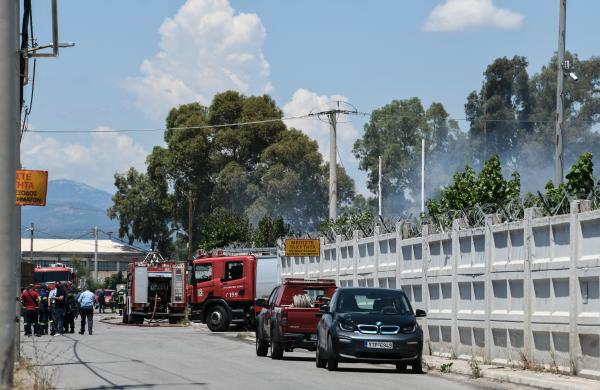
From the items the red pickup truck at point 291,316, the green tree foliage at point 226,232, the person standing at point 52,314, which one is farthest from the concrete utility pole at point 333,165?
the green tree foliage at point 226,232

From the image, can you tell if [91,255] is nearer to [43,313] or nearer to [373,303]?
[43,313]

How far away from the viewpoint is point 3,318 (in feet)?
53.9

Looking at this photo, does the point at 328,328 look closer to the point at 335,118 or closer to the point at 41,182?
the point at 41,182

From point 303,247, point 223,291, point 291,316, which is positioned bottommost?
point 291,316

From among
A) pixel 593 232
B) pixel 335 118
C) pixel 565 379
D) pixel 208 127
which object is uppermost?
pixel 208 127

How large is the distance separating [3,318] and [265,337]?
12897 mm

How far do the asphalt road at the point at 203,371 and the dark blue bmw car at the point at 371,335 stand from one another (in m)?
0.31

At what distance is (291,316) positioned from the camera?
27.5 metres

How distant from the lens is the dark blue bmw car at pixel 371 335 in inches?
897

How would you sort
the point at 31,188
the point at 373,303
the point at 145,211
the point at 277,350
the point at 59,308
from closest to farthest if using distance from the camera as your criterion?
1. the point at 31,188
2. the point at 373,303
3. the point at 277,350
4. the point at 59,308
5. the point at 145,211

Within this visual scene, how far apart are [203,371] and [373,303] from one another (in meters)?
3.69

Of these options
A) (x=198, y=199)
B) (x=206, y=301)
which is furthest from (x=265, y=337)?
(x=198, y=199)

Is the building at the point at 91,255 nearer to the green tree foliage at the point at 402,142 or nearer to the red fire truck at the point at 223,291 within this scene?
the green tree foliage at the point at 402,142

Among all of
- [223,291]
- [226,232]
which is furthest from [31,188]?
[226,232]
